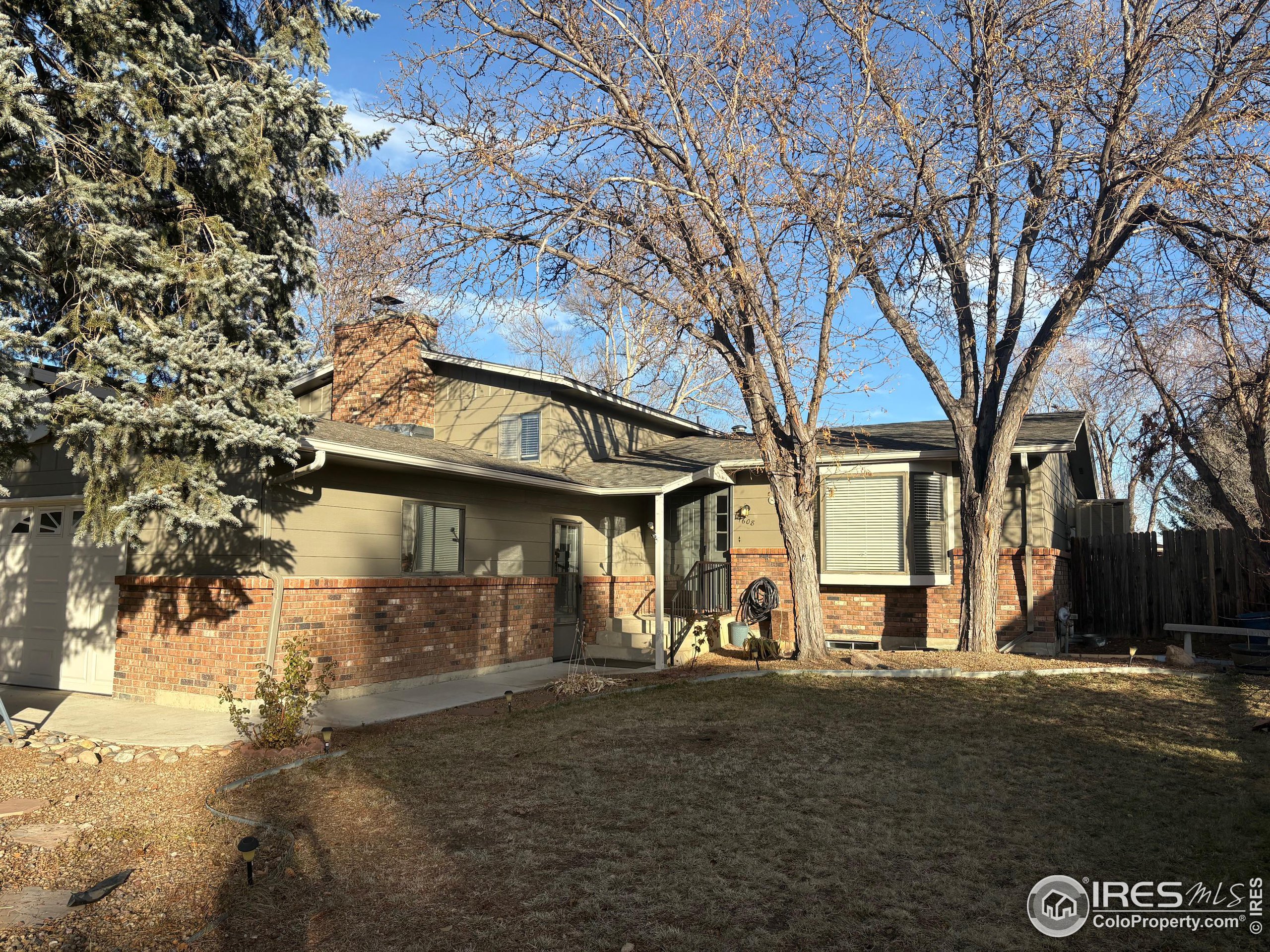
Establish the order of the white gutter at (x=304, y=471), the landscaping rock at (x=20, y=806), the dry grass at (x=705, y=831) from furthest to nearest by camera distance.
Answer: the white gutter at (x=304, y=471) → the landscaping rock at (x=20, y=806) → the dry grass at (x=705, y=831)

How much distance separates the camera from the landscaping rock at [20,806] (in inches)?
220

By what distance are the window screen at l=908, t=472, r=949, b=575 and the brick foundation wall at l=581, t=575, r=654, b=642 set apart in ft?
14.5

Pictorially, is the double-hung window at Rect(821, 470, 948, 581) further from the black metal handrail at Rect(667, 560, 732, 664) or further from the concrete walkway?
the concrete walkway

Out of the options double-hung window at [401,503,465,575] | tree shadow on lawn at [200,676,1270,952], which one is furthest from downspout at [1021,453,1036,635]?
double-hung window at [401,503,465,575]

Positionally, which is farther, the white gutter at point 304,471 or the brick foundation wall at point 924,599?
the brick foundation wall at point 924,599

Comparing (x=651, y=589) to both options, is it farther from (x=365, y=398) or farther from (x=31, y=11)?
(x=31, y=11)

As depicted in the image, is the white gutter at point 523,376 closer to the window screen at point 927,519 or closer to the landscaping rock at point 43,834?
the window screen at point 927,519

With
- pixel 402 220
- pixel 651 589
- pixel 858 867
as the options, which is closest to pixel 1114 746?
pixel 858 867

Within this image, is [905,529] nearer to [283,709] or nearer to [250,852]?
[283,709]

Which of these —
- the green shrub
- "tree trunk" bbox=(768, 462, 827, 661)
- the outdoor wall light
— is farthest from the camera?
"tree trunk" bbox=(768, 462, 827, 661)

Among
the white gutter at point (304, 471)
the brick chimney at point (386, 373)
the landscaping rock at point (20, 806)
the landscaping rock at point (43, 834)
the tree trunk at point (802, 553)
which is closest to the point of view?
the landscaping rock at point (43, 834)

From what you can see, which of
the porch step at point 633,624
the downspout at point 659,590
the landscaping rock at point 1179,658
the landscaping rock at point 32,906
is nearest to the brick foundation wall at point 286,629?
the downspout at point 659,590

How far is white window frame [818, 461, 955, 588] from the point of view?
45.4 feet

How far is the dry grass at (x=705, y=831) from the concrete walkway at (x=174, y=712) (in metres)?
0.98
